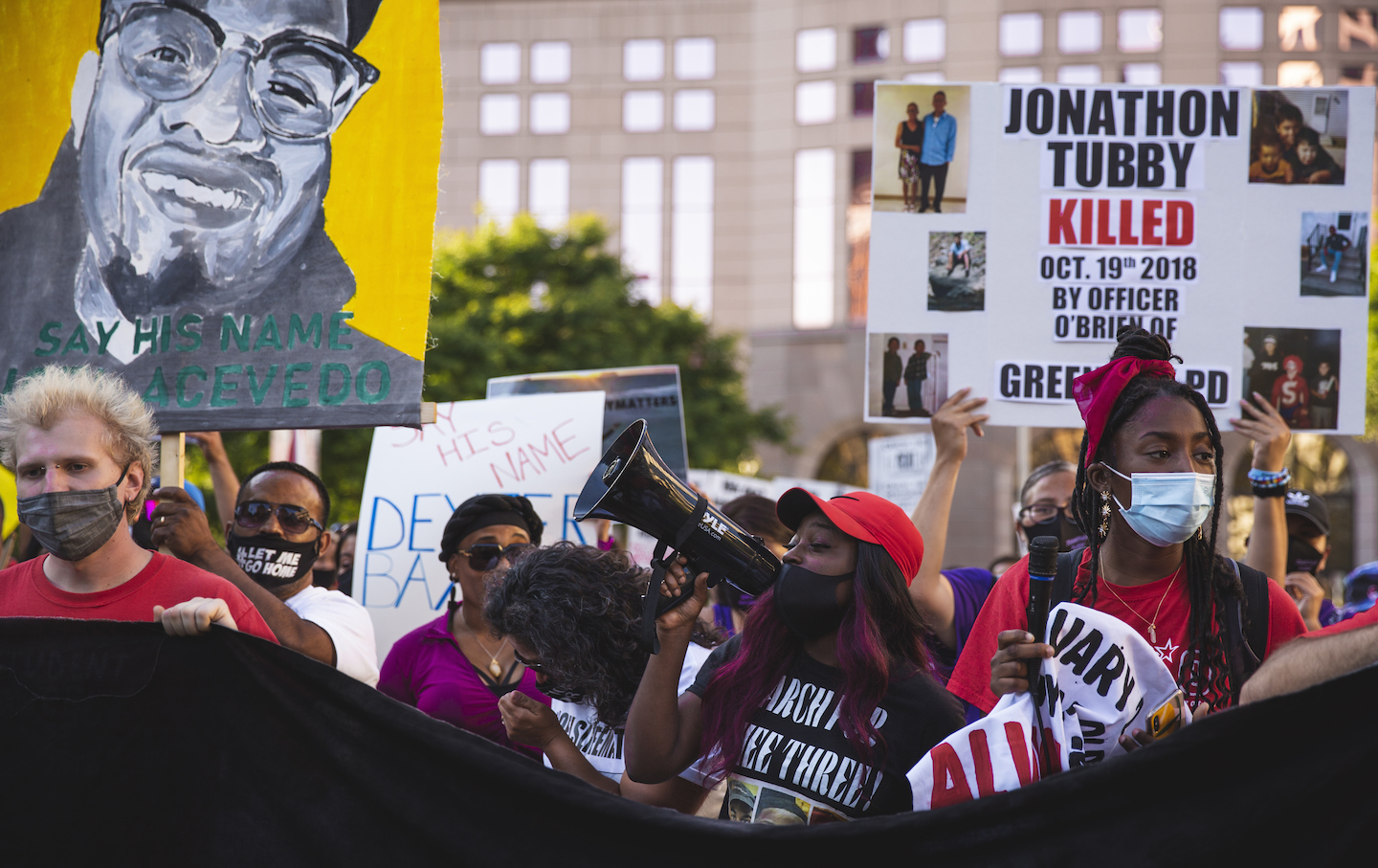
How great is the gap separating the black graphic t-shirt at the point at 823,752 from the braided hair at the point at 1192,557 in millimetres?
411

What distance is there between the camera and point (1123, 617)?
2414 mm

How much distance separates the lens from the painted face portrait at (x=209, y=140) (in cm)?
370

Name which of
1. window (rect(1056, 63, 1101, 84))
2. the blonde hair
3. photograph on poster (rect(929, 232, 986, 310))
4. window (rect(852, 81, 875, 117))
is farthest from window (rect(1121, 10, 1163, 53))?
the blonde hair

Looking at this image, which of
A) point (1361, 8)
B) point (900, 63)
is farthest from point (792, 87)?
point (1361, 8)

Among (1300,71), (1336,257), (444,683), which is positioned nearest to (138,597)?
(444,683)

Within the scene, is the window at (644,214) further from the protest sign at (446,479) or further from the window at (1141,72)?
the protest sign at (446,479)

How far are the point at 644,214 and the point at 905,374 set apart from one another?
2576cm

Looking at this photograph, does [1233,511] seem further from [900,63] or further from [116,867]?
[116,867]

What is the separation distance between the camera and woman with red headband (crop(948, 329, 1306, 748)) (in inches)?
91.0

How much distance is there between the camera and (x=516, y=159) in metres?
30.3

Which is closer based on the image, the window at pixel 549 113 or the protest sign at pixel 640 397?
the protest sign at pixel 640 397

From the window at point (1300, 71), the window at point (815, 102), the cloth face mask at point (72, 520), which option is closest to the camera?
the cloth face mask at point (72, 520)

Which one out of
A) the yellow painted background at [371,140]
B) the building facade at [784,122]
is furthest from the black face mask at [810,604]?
the building facade at [784,122]

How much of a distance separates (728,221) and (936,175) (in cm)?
2474
